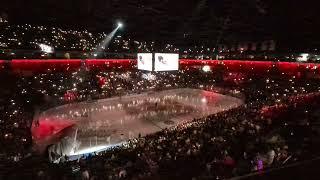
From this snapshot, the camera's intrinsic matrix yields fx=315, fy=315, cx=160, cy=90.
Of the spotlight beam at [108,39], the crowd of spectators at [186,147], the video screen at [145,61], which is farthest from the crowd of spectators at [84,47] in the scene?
the crowd of spectators at [186,147]

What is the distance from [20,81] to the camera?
2683 cm

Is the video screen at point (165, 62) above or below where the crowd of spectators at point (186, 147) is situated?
above

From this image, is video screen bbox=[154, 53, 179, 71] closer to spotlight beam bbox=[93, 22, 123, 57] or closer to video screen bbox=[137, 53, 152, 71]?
video screen bbox=[137, 53, 152, 71]

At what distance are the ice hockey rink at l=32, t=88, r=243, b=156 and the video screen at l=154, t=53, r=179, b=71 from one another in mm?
3075

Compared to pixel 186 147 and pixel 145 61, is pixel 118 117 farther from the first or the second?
pixel 186 147

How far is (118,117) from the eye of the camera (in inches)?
931

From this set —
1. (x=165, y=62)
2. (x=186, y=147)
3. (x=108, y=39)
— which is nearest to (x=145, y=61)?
(x=165, y=62)

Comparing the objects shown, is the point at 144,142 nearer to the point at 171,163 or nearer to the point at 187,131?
the point at 187,131

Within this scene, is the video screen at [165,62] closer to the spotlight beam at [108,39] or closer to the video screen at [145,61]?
the video screen at [145,61]

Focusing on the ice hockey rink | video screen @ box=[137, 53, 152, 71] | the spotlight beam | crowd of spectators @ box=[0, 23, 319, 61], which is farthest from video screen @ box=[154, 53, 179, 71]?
the spotlight beam

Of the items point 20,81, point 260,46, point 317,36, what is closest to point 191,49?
point 260,46

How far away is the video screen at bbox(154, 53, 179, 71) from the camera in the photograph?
2880cm

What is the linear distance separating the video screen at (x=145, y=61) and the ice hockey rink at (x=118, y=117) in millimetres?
Answer: 2780

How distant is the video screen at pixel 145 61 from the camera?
2905 cm
